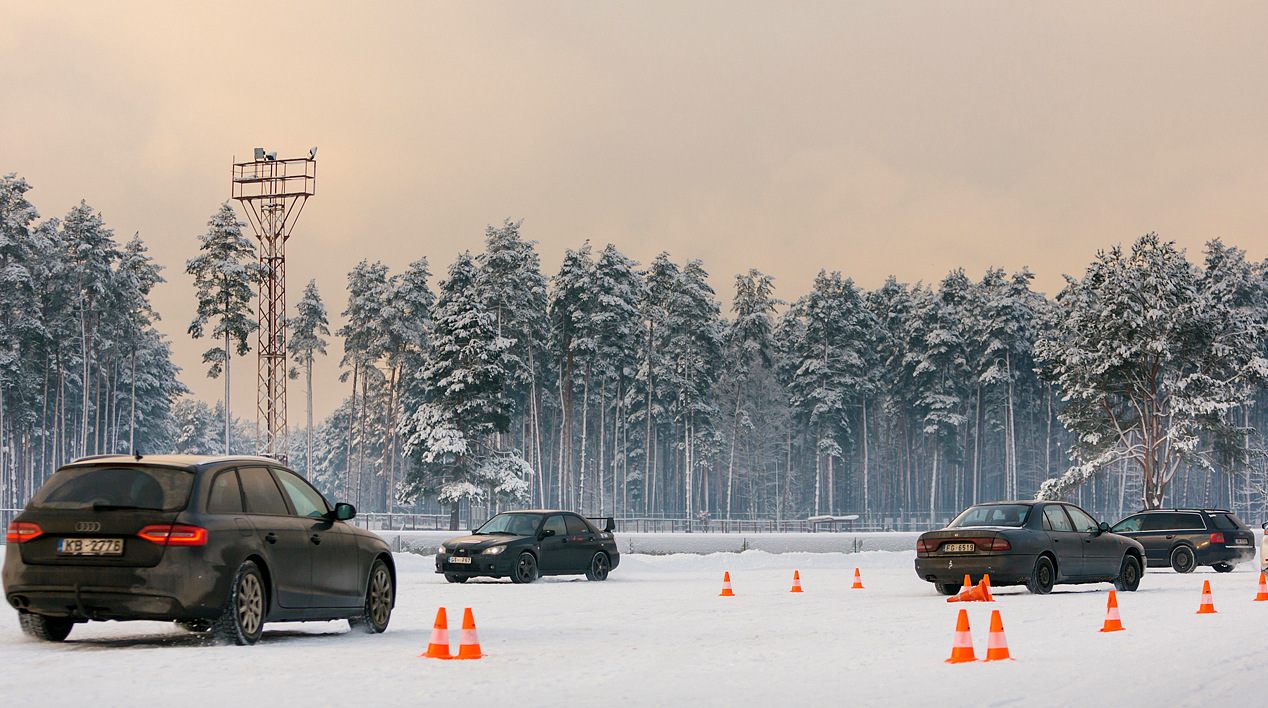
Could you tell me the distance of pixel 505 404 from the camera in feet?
218

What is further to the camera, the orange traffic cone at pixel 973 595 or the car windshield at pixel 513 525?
the car windshield at pixel 513 525

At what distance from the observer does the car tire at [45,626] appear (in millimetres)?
11195

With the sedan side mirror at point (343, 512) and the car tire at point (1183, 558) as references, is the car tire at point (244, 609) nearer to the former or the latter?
the sedan side mirror at point (343, 512)

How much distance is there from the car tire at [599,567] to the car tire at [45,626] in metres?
16.6

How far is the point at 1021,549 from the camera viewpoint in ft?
65.4

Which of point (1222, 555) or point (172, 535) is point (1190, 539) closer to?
point (1222, 555)

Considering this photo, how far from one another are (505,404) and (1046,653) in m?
55.7

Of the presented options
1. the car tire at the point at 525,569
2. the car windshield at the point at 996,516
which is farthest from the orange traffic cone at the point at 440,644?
the car tire at the point at 525,569

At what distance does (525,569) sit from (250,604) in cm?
1472

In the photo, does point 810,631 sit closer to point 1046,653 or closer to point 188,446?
point 1046,653

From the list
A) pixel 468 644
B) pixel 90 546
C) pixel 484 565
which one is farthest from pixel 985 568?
pixel 90 546

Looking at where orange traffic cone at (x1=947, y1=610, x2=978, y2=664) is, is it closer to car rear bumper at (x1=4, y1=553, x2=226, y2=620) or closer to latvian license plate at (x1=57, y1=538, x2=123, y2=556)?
car rear bumper at (x1=4, y1=553, x2=226, y2=620)

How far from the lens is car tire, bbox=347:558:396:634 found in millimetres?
13180

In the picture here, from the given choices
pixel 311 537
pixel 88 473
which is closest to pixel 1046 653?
pixel 311 537
